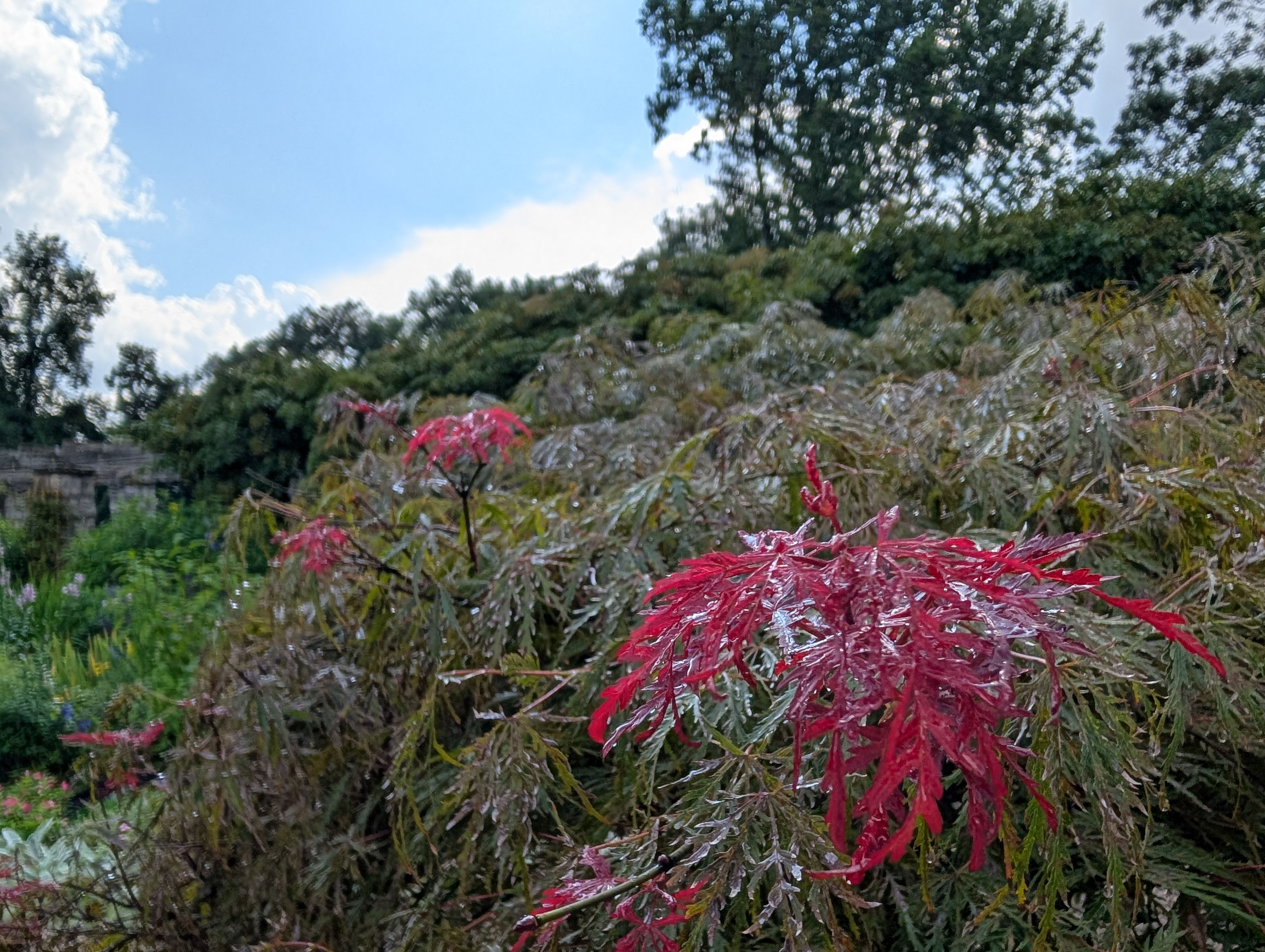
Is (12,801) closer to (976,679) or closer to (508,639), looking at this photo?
(508,639)

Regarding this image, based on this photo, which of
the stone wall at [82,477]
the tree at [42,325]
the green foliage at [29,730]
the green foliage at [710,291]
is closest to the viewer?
the green foliage at [29,730]

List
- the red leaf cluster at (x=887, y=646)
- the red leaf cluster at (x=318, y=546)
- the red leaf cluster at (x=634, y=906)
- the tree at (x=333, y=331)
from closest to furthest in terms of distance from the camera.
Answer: the red leaf cluster at (x=887, y=646) → the red leaf cluster at (x=634, y=906) → the red leaf cluster at (x=318, y=546) → the tree at (x=333, y=331)

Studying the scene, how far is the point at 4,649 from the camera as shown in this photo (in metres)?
4.68

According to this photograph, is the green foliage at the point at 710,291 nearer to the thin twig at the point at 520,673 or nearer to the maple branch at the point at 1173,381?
the maple branch at the point at 1173,381

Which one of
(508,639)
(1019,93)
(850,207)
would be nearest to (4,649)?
(508,639)

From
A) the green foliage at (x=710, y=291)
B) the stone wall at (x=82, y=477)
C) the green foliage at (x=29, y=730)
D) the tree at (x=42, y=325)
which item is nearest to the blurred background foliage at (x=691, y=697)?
the green foliage at (x=29, y=730)

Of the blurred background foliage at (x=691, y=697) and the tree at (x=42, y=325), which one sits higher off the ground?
the tree at (x=42, y=325)

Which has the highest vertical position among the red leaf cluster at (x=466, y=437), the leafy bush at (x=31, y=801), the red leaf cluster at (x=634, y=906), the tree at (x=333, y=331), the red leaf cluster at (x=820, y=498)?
the tree at (x=333, y=331)

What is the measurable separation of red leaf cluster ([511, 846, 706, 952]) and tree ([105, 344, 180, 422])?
1529 cm

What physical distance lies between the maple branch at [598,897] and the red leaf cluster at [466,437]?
81cm

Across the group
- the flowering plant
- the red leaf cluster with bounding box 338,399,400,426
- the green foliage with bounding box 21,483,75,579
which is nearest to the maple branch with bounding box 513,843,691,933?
the flowering plant

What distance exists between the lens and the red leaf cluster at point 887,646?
1.49 ft

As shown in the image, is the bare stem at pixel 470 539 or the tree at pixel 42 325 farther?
the tree at pixel 42 325

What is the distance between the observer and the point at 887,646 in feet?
1.55
